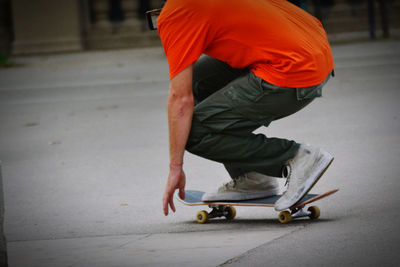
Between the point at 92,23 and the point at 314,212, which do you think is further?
the point at 92,23

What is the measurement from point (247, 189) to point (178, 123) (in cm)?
70

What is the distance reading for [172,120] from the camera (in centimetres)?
405

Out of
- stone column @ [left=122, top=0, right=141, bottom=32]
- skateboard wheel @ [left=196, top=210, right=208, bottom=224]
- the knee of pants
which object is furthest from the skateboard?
stone column @ [left=122, top=0, right=141, bottom=32]

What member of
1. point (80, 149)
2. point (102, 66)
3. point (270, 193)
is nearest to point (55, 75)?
point (102, 66)

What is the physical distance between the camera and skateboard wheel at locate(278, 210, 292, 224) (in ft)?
13.7

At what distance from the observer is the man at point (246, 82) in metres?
3.99

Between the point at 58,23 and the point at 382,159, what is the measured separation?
21.3 meters

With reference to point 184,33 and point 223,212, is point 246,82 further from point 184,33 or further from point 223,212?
point 223,212

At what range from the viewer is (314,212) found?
167 inches

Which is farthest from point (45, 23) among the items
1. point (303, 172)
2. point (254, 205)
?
point (303, 172)

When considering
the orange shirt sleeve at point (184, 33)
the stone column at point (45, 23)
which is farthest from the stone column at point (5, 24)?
the orange shirt sleeve at point (184, 33)

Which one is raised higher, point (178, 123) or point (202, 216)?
point (178, 123)

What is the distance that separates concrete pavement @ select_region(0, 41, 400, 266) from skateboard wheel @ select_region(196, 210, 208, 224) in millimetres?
38

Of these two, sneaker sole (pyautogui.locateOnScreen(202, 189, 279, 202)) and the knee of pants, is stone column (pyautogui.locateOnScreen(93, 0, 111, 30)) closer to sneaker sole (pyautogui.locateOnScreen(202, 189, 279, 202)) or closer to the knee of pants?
sneaker sole (pyautogui.locateOnScreen(202, 189, 279, 202))
